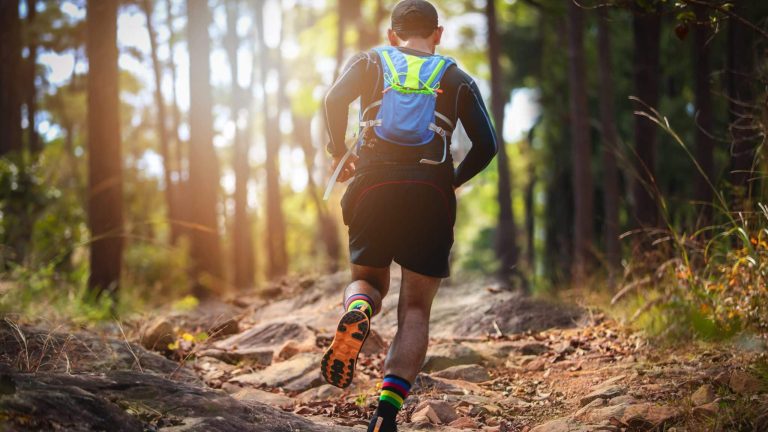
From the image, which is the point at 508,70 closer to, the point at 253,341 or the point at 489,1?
the point at 489,1

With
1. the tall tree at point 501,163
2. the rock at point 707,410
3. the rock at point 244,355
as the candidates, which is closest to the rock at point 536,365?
the rock at point 244,355

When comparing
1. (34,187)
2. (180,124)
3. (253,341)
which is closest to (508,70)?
(180,124)

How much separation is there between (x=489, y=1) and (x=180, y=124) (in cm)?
1657

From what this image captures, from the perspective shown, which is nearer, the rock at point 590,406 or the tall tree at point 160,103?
the rock at point 590,406

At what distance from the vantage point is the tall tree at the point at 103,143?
40.4 feet

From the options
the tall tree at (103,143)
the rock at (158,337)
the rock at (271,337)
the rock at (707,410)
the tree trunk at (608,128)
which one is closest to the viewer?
the rock at (707,410)

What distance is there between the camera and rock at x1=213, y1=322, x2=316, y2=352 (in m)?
7.35

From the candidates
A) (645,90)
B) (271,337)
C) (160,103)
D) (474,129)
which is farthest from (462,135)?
(160,103)

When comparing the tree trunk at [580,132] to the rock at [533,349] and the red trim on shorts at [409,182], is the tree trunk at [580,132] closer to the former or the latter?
the rock at [533,349]

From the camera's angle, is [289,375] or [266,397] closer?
[266,397]

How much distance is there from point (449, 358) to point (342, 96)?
2807 millimetres

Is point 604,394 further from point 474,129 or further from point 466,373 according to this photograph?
point 474,129

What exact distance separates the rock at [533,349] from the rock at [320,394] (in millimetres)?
1820

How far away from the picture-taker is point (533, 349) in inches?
265
